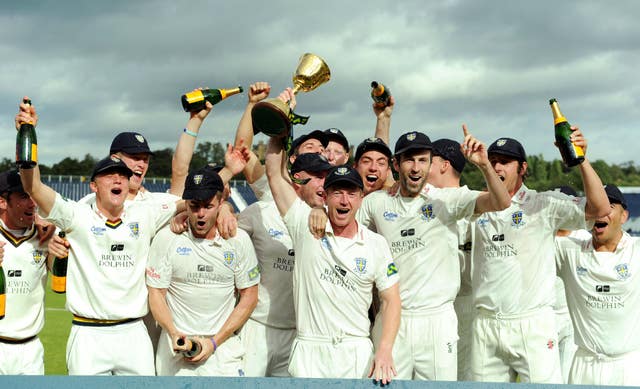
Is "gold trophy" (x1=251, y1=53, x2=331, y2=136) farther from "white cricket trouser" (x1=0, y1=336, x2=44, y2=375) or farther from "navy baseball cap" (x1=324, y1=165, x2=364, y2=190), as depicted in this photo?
"white cricket trouser" (x1=0, y1=336, x2=44, y2=375)

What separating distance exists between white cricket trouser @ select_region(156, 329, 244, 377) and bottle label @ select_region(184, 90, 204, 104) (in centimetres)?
214

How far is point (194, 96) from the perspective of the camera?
6.20 metres

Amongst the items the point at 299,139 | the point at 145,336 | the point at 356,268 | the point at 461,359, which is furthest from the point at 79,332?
the point at 461,359

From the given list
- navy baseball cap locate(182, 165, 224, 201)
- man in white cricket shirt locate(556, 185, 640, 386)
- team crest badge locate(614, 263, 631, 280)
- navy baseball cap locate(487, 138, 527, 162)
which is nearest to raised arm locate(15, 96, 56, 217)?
navy baseball cap locate(182, 165, 224, 201)

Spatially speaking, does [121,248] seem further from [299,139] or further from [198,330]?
[299,139]

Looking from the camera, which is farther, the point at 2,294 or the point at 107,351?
the point at 2,294

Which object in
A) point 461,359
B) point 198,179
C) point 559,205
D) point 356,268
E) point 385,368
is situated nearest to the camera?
point 385,368

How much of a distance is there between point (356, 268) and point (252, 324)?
1.46 metres

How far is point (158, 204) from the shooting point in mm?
5852

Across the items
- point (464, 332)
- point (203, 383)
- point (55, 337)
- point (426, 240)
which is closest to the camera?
point (203, 383)

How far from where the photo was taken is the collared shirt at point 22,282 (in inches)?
219

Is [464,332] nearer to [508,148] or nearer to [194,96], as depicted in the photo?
[508,148]

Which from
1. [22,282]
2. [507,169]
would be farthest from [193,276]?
[507,169]

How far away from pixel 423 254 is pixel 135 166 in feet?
8.83
